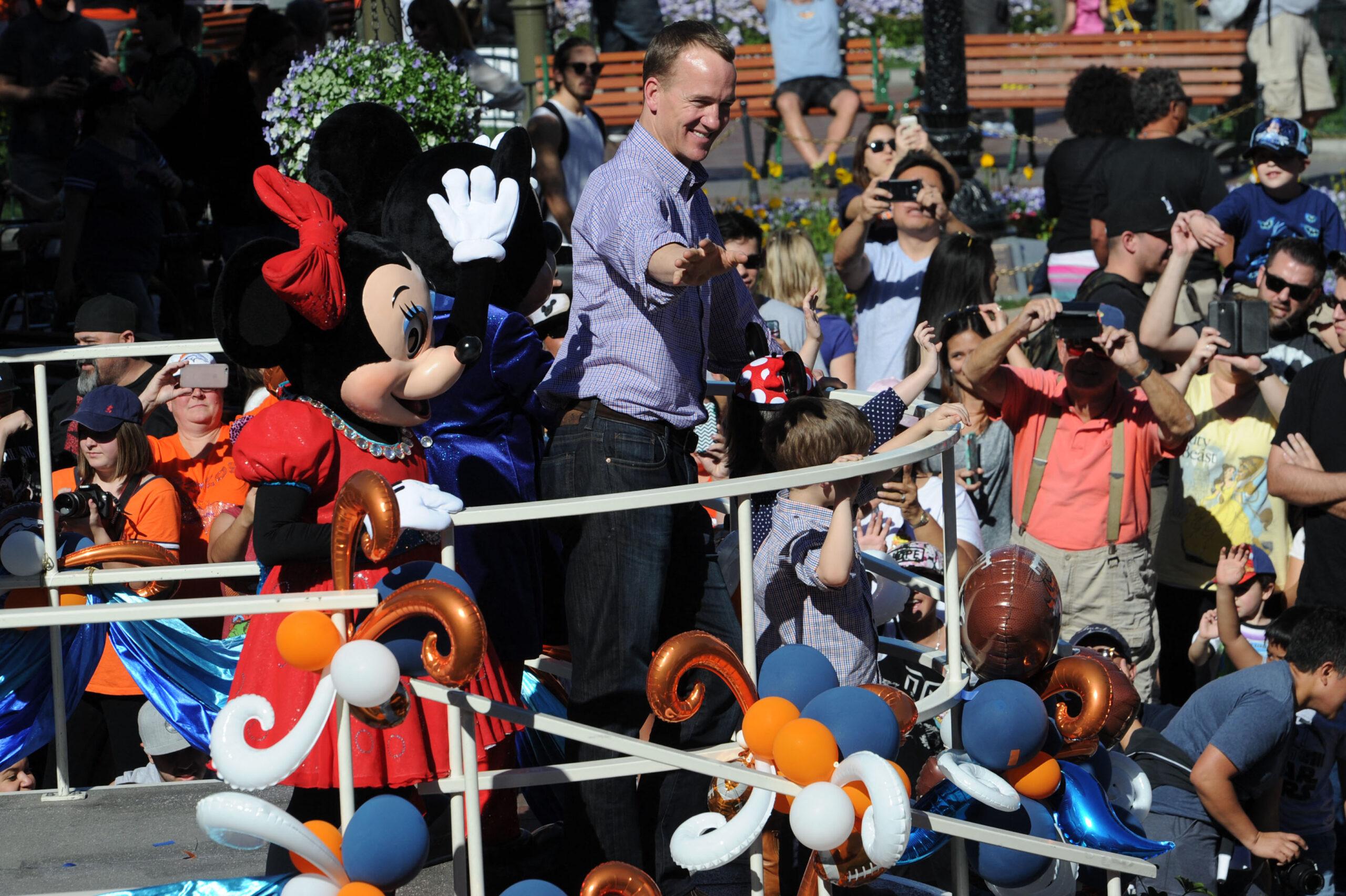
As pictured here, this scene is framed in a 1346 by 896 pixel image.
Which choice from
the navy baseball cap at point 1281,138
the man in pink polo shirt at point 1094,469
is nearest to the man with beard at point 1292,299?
the navy baseball cap at point 1281,138

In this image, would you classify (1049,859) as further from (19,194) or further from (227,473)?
(19,194)

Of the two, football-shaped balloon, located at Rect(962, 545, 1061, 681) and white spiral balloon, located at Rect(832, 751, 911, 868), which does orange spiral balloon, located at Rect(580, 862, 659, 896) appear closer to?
white spiral balloon, located at Rect(832, 751, 911, 868)

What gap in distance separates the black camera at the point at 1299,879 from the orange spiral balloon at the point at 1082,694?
1.52 meters

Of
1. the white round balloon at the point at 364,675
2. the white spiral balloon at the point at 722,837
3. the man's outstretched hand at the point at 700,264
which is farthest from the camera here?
the man's outstretched hand at the point at 700,264

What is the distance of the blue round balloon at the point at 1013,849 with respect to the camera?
3.30 meters

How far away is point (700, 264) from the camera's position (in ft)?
10.1

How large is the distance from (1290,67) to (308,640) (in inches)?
432

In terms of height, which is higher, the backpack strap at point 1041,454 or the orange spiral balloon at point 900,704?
the backpack strap at point 1041,454

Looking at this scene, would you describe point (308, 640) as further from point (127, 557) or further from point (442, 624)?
point (127, 557)

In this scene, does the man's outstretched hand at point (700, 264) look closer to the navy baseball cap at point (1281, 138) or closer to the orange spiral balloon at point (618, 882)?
the orange spiral balloon at point (618, 882)

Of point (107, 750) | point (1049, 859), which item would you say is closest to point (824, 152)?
point (107, 750)

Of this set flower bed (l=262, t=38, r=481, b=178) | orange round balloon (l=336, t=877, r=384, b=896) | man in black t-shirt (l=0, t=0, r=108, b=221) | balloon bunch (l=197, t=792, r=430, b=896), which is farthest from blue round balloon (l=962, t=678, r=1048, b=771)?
man in black t-shirt (l=0, t=0, r=108, b=221)

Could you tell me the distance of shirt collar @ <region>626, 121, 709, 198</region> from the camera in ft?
11.1

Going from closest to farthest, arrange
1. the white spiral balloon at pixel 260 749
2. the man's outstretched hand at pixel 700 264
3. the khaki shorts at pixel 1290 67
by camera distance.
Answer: the white spiral balloon at pixel 260 749, the man's outstretched hand at pixel 700 264, the khaki shorts at pixel 1290 67
